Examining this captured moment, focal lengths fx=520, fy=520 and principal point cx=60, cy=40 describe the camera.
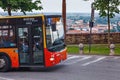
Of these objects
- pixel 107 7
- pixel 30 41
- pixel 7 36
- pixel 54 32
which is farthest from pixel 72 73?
pixel 107 7

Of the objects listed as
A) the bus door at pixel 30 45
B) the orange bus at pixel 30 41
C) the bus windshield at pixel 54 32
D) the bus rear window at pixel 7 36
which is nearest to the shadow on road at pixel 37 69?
the orange bus at pixel 30 41

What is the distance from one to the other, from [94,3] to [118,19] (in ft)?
31.4

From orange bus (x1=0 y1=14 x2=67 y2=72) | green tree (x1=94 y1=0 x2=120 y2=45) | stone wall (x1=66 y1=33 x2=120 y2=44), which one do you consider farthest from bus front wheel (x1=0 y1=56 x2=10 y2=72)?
stone wall (x1=66 y1=33 x2=120 y2=44)

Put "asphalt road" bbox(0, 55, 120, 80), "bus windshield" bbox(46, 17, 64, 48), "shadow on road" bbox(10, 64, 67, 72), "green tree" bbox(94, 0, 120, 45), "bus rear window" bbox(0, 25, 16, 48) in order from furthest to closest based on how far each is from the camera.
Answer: "green tree" bbox(94, 0, 120, 45) < "shadow on road" bbox(10, 64, 67, 72) < "bus rear window" bbox(0, 25, 16, 48) < "bus windshield" bbox(46, 17, 64, 48) < "asphalt road" bbox(0, 55, 120, 80)

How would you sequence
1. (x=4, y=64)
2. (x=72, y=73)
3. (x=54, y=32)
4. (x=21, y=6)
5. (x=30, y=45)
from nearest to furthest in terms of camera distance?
(x=72, y=73) < (x=30, y=45) < (x=54, y=32) < (x=4, y=64) < (x=21, y=6)

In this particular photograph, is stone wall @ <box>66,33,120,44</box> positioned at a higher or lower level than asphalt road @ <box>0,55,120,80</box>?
lower

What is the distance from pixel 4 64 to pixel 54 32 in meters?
2.61

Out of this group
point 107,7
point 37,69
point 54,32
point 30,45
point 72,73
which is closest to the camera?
point 72,73

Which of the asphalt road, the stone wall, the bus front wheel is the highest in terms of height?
the bus front wheel

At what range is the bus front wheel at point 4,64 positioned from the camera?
74.6ft

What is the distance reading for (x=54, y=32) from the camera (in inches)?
892

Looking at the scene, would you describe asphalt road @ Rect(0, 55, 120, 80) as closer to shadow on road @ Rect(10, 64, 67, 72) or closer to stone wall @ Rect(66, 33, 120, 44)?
shadow on road @ Rect(10, 64, 67, 72)

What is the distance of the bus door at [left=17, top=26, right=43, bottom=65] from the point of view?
72.4ft

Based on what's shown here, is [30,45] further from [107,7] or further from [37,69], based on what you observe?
[107,7]
